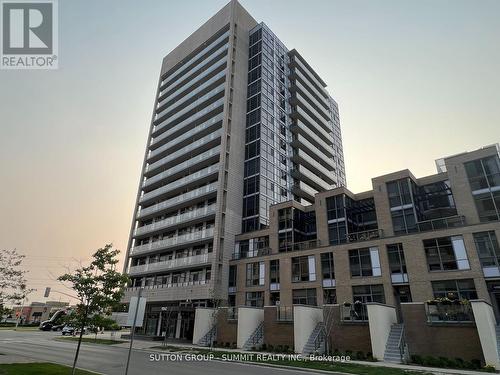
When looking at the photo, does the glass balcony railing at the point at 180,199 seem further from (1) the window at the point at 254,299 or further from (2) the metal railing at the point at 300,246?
(1) the window at the point at 254,299

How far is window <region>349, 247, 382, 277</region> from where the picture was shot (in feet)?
106

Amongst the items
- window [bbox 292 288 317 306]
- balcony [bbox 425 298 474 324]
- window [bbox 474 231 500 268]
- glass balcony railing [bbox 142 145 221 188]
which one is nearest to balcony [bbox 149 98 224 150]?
glass balcony railing [bbox 142 145 221 188]

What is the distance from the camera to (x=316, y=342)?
2611cm

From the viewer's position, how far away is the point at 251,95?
2200 inches

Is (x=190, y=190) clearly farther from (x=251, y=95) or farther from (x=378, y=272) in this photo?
(x=378, y=272)

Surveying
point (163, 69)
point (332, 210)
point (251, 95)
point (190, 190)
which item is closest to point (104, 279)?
point (332, 210)

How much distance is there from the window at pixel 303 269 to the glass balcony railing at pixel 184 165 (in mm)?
19978

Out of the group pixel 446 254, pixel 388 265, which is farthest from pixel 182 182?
pixel 446 254

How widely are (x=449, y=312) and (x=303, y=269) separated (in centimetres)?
1706

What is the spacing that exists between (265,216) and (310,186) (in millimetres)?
16157

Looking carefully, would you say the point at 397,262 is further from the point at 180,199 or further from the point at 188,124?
the point at 188,124

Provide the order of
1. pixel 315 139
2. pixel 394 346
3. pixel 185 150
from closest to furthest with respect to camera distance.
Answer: pixel 394 346 < pixel 185 150 < pixel 315 139

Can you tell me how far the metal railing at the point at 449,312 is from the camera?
20875 mm

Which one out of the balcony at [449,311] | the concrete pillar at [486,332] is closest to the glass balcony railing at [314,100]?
the balcony at [449,311]
